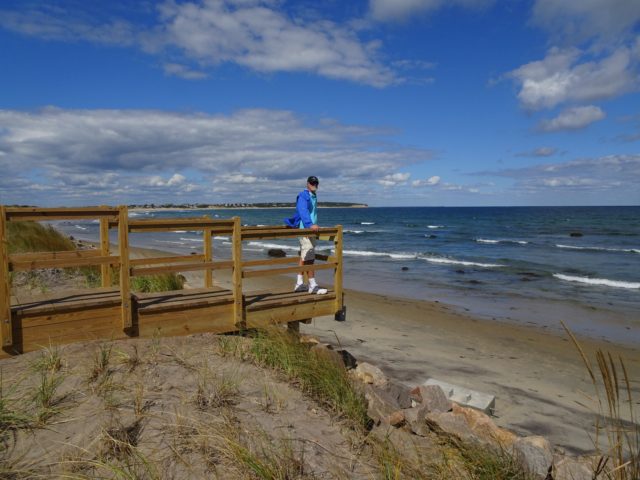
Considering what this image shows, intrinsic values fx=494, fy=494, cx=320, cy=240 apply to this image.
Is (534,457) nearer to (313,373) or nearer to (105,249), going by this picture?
(313,373)

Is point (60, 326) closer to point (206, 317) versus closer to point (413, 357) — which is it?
point (206, 317)

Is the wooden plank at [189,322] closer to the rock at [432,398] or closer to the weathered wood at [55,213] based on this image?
the weathered wood at [55,213]

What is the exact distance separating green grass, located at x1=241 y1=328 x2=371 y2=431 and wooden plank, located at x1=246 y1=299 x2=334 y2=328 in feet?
1.99

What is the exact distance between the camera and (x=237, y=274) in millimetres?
6199

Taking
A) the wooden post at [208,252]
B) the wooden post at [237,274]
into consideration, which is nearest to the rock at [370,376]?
the wooden post at [237,274]

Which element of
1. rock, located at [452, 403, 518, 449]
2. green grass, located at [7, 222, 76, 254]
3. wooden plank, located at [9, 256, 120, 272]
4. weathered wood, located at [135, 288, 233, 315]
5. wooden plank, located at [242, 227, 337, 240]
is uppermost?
wooden plank, located at [242, 227, 337, 240]

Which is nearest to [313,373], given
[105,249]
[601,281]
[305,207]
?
[305,207]

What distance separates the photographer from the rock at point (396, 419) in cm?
507

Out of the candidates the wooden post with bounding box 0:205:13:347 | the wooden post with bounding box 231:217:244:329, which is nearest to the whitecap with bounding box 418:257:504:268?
the wooden post with bounding box 231:217:244:329

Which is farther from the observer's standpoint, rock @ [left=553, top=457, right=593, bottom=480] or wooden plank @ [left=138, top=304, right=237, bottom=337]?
wooden plank @ [left=138, top=304, right=237, bottom=337]

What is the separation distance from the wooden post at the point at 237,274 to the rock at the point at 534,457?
3470 millimetres

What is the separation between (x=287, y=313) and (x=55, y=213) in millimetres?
3160

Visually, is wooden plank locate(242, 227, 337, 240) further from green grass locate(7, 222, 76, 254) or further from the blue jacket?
green grass locate(7, 222, 76, 254)

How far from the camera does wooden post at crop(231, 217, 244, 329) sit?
6.09m
